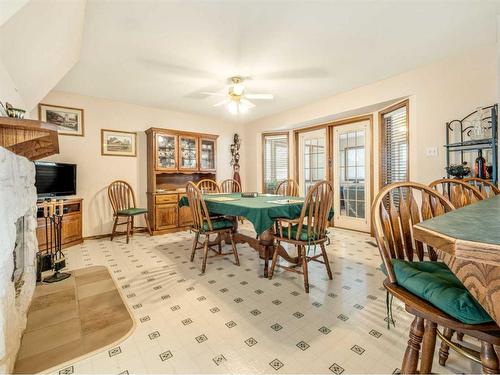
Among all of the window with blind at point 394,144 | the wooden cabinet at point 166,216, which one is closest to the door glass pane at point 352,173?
the window with blind at point 394,144

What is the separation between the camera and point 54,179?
11.3ft

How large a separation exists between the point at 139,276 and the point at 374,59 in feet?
11.9

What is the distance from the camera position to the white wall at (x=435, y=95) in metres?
2.55

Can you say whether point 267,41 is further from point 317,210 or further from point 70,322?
point 70,322

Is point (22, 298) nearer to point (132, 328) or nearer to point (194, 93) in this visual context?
point (132, 328)

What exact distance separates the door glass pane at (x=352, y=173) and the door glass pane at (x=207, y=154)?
102 inches

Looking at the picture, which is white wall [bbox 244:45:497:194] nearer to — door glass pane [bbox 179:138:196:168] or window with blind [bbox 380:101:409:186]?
window with blind [bbox 380:101:409:186]

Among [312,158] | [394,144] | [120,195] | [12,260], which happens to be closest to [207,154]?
[120,195]

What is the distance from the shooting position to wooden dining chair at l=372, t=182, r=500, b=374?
0.77 metres

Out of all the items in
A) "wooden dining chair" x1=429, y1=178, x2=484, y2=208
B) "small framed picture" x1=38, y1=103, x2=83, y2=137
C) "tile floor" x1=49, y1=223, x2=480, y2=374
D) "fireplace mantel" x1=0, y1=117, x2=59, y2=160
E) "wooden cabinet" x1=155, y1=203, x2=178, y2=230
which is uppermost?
"small framed picture" x1=38, y1=103, x2=83, y2=137

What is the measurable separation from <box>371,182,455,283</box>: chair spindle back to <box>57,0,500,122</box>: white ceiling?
64.6 inches

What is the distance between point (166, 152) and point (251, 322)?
11.9ft

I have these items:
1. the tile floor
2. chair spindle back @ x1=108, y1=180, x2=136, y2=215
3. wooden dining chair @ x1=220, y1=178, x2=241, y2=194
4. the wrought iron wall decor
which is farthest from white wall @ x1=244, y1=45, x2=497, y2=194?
chair spindle back @ x1=108, y1=180, x2=136, y2=215

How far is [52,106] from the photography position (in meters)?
3.69
